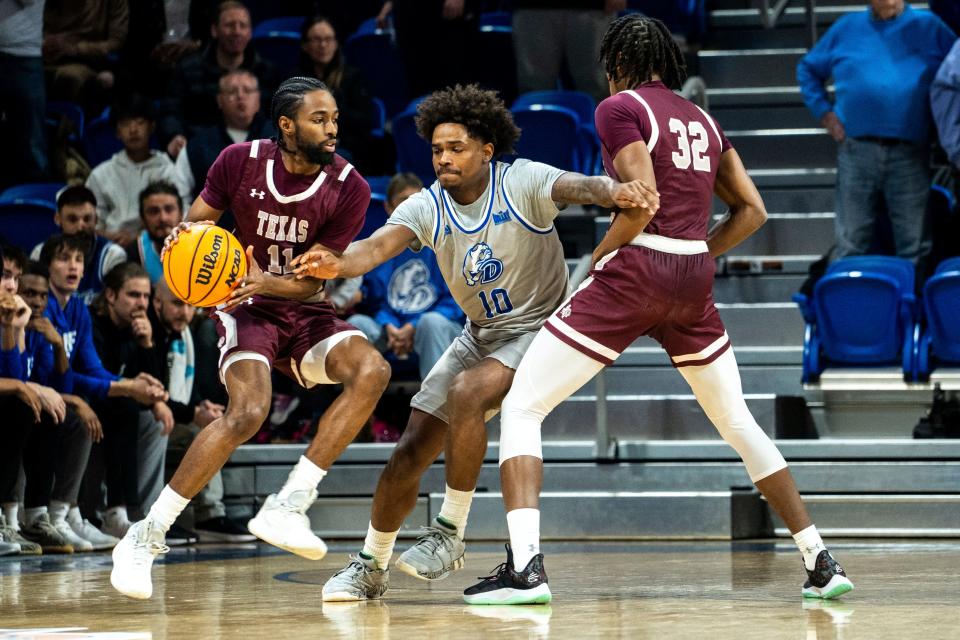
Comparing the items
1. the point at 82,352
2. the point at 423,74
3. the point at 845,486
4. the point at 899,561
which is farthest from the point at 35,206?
the point at 899,561

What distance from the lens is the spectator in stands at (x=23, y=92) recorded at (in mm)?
10477

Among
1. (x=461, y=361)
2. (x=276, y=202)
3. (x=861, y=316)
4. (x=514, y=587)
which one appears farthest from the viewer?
(x=861, y=316)

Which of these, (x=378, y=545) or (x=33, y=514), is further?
(x=33, y=514)

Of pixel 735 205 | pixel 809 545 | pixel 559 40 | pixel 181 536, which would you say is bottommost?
pixel 181 536

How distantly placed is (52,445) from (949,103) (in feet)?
18.0

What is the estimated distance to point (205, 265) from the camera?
197 inches

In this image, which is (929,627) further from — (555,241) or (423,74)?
(423,74)

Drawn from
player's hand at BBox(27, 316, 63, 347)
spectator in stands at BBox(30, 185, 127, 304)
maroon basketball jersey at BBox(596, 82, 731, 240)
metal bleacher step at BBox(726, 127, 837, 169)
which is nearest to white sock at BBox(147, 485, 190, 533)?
maroon basketball jersey at BBox(596, 82, 731, 240)

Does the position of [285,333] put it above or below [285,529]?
above

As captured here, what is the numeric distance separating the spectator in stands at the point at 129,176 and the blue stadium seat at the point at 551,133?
225 cm

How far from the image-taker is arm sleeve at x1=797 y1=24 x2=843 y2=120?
30.9ft

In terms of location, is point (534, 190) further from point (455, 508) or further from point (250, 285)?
point (455, 508)

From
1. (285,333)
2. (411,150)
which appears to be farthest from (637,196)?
(411,150)

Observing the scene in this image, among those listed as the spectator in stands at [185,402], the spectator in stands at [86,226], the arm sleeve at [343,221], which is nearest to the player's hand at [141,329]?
the spectator in stands at [185,402]
